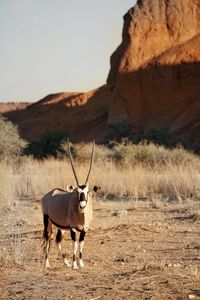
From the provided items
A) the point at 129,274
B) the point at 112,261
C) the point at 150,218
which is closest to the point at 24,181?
the point at 150,218

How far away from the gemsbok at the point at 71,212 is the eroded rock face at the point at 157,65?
38.3 meters

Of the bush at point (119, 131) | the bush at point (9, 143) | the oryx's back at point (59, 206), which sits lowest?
the oryx's back at point (59, 206)

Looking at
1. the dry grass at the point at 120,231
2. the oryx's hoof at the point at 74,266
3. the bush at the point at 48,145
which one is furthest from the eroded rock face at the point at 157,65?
the oryx's hoof at the point at 74,266

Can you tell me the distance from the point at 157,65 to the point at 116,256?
4135 cm

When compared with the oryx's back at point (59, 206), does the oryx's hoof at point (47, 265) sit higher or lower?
lower

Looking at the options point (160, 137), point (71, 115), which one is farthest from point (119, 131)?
point (71, 115)

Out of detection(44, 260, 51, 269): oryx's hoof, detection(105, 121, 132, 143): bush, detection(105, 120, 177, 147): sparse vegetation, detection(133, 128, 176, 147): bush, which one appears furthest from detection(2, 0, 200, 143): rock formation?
detection(44, 260, 51, 269): oryx's hoof

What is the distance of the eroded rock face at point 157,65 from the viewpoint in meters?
47.5

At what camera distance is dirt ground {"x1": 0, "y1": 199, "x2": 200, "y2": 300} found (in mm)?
5664

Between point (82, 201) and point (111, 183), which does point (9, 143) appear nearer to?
point (111, 183)

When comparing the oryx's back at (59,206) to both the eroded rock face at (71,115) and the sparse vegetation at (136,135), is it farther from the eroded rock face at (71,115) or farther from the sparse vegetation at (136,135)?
the eroded rock face at (71,115)

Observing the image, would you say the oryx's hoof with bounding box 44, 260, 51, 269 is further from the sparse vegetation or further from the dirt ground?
the sparse vegetation

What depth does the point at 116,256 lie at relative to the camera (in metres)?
8.39

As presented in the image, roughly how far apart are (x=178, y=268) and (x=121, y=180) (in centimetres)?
983
